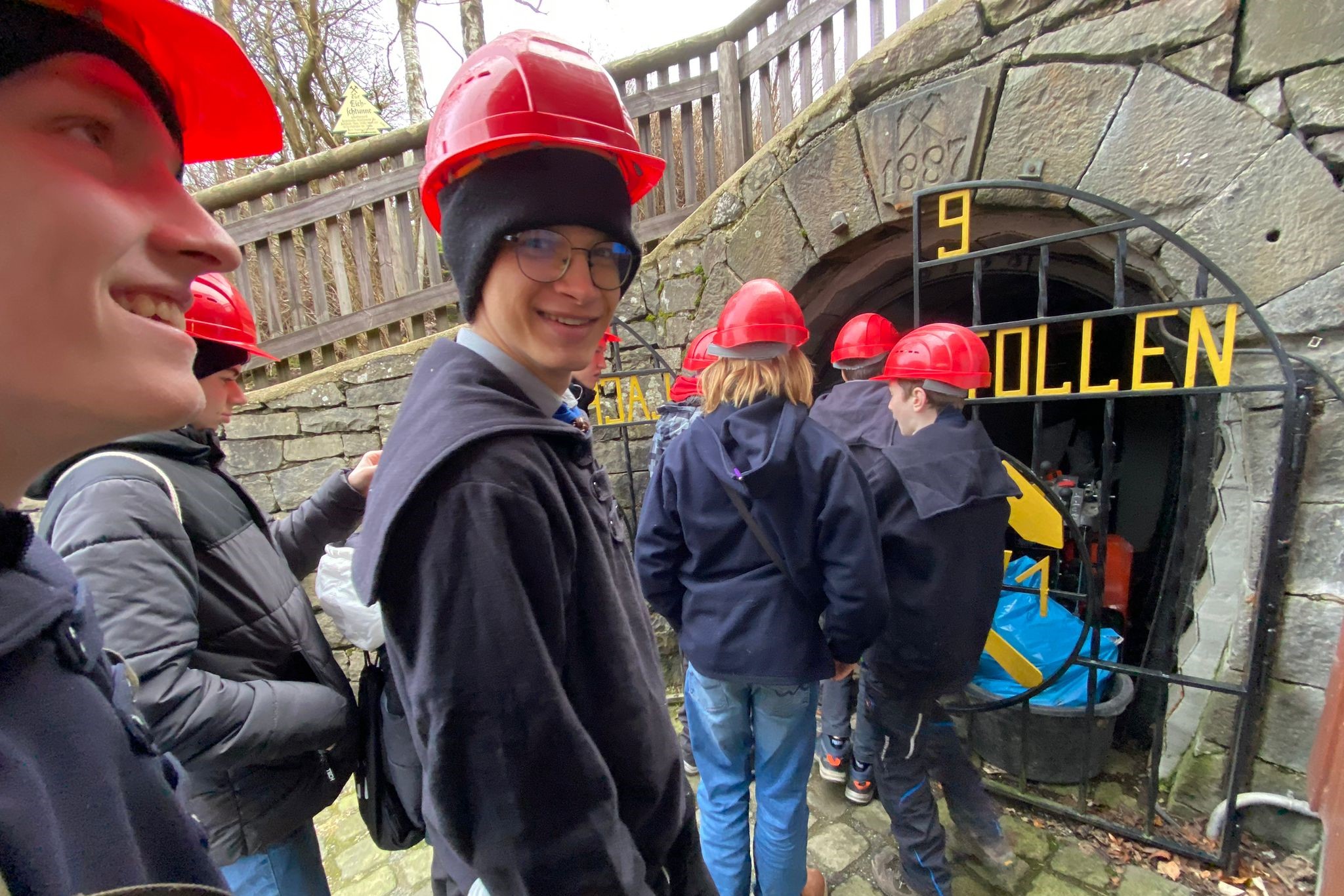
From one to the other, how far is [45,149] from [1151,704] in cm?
436

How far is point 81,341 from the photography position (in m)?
0.45

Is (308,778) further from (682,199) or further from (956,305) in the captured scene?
(956,305)

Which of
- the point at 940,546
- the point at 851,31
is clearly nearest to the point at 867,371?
the point at 940,546

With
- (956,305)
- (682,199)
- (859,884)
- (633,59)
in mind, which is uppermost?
(633,59)

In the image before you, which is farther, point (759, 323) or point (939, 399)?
point (939, 399)

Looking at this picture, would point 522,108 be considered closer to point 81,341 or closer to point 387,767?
point 81,341

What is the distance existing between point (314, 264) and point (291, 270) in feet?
0.53

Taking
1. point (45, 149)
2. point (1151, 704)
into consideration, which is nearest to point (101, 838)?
point (45, 149)

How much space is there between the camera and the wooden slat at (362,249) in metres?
4.09

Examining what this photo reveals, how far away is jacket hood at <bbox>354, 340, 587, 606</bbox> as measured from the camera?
2.62ft

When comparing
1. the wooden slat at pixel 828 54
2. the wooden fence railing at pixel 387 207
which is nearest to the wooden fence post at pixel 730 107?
the wooden fence railing at pixel 387 207

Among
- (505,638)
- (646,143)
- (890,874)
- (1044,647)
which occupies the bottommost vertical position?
(890,874)

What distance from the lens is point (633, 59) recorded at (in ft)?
12.5

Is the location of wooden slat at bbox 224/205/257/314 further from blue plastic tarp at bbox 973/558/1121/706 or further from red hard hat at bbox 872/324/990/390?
blue plastic tarp at bbox 973/558/1121/706
